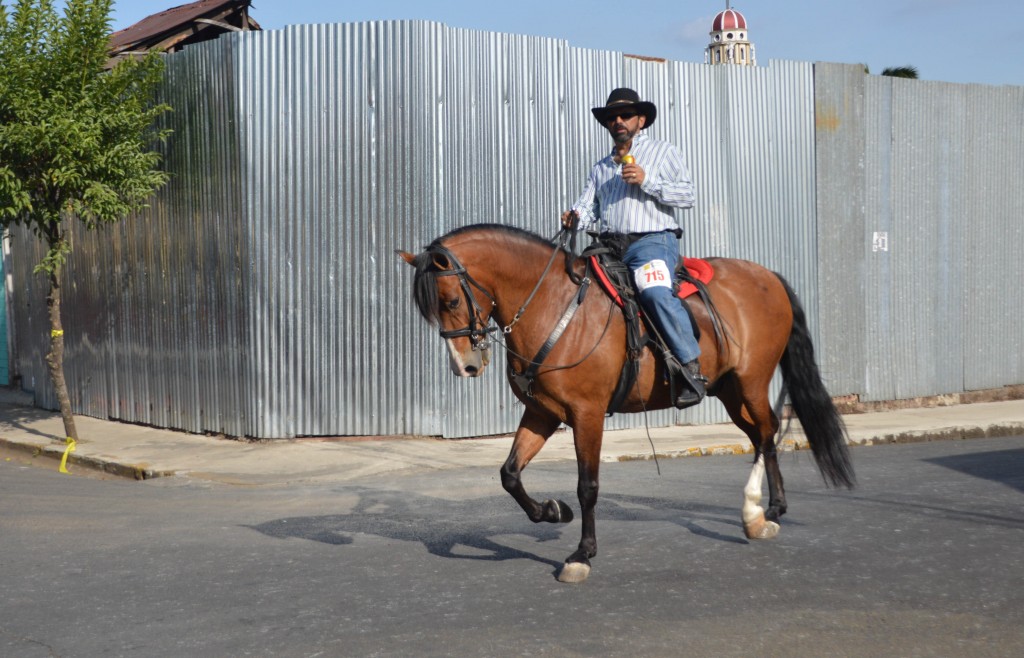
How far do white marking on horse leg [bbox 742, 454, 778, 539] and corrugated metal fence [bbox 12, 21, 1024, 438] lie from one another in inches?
234

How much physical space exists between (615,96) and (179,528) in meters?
4.65

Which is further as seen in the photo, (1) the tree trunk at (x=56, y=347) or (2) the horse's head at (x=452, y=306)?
(1) the tree trunk at (x=56, y=347)

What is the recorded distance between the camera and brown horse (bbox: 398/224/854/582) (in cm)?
653

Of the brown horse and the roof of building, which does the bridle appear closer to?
the brown horse

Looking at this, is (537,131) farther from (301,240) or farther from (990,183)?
(990,183)

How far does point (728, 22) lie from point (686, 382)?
284 ft

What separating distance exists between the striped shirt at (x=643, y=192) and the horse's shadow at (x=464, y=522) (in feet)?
7.35

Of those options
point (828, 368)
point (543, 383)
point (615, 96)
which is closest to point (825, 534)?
point (543, 383)

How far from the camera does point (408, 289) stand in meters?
13.0

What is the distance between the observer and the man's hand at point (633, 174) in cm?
698

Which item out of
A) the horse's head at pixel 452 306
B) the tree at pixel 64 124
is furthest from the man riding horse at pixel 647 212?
the tree at pixel 64 124

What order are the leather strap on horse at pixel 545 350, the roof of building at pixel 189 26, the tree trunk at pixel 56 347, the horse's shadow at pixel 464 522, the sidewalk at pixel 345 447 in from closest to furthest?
the leather strap on horse at pixel 545 350
the horse's shadow at pixel 464 522
the sidewalk at pixel 345 447
the tree trunk at pixel 56 347
the roof of building at pixel 189 26

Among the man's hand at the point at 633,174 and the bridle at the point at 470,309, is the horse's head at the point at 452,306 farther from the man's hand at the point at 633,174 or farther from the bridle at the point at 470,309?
the man's hand at the point at 633,174

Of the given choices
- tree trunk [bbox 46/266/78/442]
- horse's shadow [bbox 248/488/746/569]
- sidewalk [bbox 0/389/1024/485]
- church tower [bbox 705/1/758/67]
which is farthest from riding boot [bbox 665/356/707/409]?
church tower [bbox 705/1/758/67]
